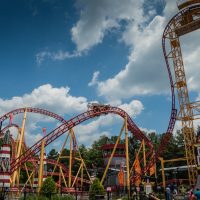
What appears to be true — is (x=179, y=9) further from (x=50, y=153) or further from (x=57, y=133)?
(x=50, y=153)

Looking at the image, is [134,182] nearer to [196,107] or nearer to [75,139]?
[75,139]

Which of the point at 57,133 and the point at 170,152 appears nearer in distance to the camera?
the point at 57,133

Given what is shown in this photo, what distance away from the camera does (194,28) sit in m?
33.1

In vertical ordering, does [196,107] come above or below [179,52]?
below

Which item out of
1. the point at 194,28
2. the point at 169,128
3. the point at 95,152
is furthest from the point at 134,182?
the point at 95,152

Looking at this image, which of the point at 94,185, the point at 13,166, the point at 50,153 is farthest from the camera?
the point at 50,153

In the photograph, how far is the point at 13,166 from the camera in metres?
29.5

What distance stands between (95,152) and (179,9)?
4253 cm

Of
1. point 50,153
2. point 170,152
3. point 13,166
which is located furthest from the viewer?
point 50,153

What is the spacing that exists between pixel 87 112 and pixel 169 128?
10.9 meters

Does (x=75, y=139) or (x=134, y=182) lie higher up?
(x=75, y=139)

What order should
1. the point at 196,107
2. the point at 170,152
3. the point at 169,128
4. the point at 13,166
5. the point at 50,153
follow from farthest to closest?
the point at 50,153 < the point at 170,152 < the point at 169,128 < the point at 196,107 < the point at 13,166

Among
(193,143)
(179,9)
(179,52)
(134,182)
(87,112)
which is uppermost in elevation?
(179,9)

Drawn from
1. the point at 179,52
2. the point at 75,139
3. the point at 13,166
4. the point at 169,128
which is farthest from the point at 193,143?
the point at 13,166
